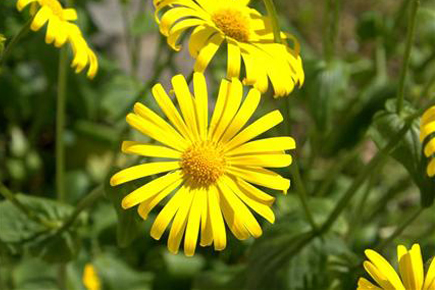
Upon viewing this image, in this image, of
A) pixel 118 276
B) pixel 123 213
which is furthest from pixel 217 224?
pixel 118 276

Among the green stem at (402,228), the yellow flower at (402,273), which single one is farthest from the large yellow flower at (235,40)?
the green stem at (402,228)

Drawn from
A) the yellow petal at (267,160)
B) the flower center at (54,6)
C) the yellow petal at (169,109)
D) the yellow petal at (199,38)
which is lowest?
the yellow petal at (267,160)

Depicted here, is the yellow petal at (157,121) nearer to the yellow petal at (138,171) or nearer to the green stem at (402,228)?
the yellow petal at (138,171)

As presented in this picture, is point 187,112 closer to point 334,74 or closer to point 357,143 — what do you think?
point 334,74

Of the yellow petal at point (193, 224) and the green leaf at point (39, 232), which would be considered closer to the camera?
the yellow petal at point (193, 224)

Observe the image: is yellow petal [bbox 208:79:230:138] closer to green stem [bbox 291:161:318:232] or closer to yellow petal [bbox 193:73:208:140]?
yellow petal [bbox 193:73:208:140]

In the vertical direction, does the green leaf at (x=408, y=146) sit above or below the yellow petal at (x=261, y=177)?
above
